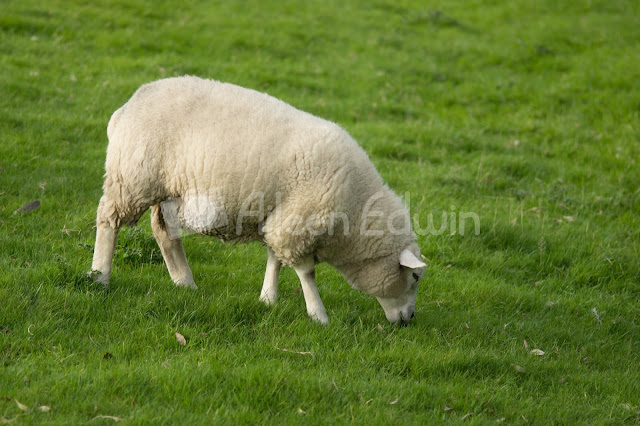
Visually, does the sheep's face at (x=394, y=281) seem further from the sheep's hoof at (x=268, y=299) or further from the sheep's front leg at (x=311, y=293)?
the sheep's hoof at (x=268, y=299)

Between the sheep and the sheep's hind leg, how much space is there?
0.74 feet

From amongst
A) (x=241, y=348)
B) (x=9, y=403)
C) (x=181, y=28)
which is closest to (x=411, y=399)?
(x=241, y=348)

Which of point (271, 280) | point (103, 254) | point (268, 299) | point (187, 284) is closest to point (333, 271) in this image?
point (271, 280)

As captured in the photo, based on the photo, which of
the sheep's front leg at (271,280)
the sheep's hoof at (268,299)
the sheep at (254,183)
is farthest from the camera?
the sheep's front leg at (271,280)

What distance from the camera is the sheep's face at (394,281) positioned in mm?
5070

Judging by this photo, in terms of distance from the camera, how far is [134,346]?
424cm

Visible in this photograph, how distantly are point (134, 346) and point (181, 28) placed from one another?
857 cm

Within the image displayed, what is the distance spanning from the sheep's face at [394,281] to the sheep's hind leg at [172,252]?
4.23 feet

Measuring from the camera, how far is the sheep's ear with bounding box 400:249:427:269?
4850mm

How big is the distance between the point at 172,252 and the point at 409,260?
180cm

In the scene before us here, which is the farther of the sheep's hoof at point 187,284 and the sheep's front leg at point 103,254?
the sheep's hoof at point 187,284
